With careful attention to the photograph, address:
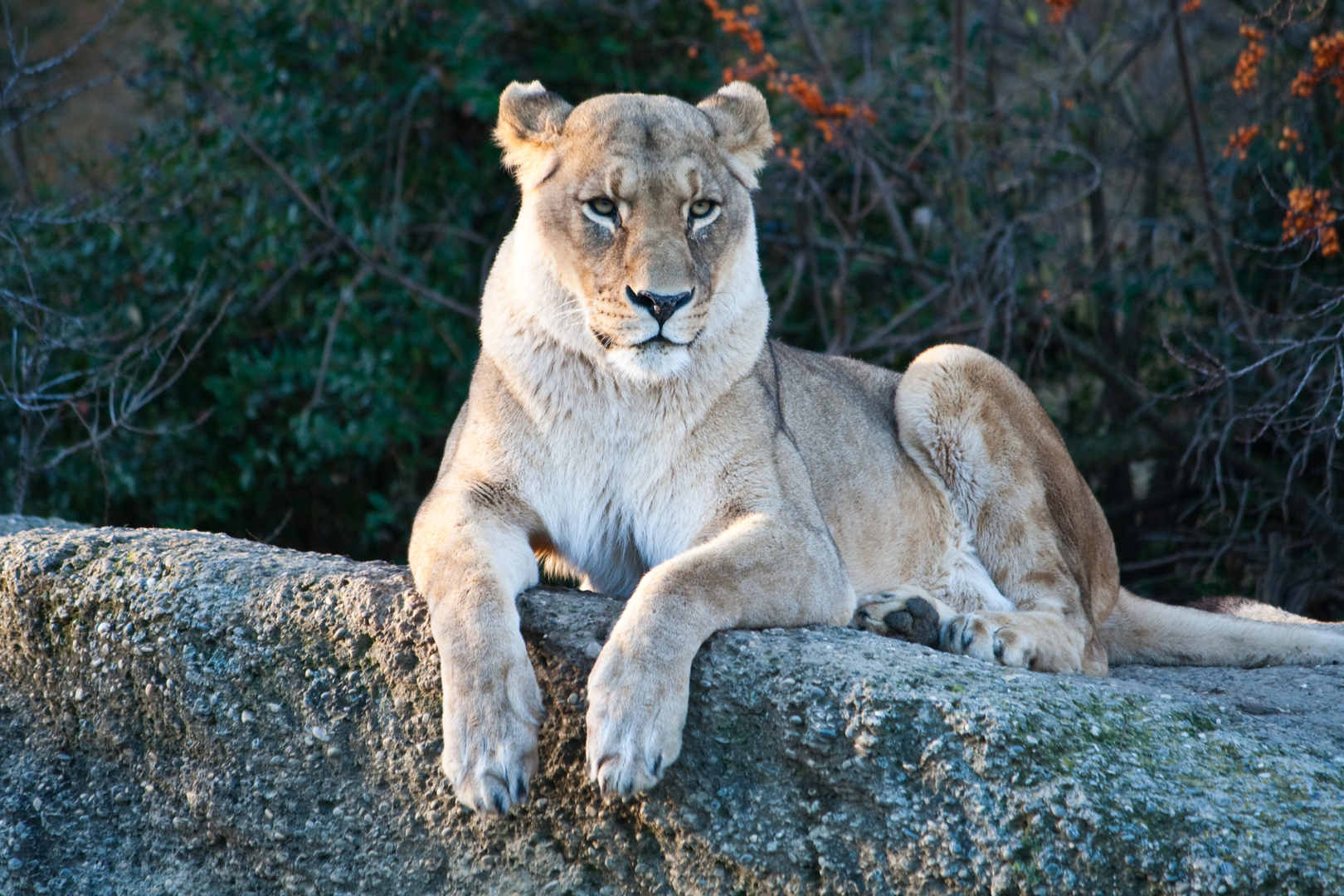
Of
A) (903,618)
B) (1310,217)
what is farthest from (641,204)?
(1310,217)

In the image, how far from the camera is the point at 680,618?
7.92 feet

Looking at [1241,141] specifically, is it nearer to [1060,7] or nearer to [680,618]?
[1060,7]

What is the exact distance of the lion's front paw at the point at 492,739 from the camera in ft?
7.21

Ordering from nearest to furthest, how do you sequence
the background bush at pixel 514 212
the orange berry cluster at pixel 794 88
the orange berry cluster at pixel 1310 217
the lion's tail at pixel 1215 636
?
the lion's tail at pixel 1215 636 → the orange berry cluster at pixel 1310 217 → the orange berry cluster at pixel 794 88 → the background bush at pixel 514 212

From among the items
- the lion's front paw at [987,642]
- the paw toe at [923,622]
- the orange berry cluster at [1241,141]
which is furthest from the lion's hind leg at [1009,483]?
the orange berry cluster at [1241,141]

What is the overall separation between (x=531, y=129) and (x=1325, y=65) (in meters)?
3.01

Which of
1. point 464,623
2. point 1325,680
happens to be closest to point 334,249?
point 464,623

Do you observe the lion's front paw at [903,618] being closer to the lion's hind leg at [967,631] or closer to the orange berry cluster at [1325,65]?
the lion's hind leg at [967,631]

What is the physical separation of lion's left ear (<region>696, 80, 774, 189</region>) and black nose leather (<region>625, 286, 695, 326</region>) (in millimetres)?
602

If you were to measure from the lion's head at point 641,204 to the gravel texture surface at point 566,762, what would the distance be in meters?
0.64

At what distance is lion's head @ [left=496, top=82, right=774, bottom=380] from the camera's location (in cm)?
287

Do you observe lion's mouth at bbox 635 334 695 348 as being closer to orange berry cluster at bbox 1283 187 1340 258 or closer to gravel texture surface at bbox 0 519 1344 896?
gravel texture surface at bbox 0 519 1344 896

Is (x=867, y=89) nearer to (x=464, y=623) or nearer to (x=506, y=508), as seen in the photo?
(x=506, y=508)

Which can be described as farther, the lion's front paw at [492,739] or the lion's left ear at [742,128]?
the lion's left ear at [742,128]
